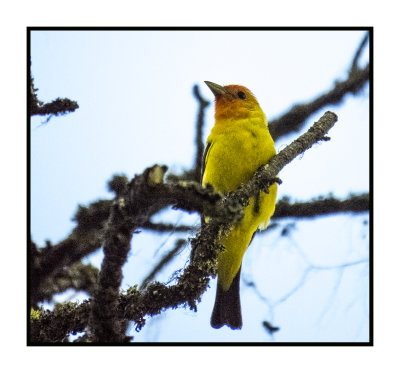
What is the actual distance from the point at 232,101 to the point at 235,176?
85 centimetres

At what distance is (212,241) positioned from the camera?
2.59 meters

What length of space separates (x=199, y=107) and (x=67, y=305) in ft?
5.50

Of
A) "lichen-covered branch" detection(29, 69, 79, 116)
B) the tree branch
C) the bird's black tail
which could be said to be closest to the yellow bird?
the bird's black tail

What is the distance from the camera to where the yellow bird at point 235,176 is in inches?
132

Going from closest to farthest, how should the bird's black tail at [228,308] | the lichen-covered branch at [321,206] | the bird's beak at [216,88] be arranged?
the bird's black tail at [228,308], the lichen-covered branch at [321,206], the bird's beak at [216,88]

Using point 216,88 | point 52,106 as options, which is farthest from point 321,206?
point 52,106

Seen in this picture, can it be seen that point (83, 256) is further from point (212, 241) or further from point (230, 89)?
point (230, 89)

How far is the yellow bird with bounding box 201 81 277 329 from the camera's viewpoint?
11.0ft

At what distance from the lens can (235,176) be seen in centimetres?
335

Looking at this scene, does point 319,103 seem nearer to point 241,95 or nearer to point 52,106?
point 241,95

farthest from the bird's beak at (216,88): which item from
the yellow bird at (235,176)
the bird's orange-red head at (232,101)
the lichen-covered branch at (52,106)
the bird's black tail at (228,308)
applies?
the lichen-covered branch at (52,106)

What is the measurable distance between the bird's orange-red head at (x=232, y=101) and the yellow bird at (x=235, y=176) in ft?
0.05

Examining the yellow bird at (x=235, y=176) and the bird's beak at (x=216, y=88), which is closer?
the yellow bird at (x=235, y=176)

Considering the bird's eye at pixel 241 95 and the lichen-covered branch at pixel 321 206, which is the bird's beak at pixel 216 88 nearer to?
the bird's eye at pixel 241 95
